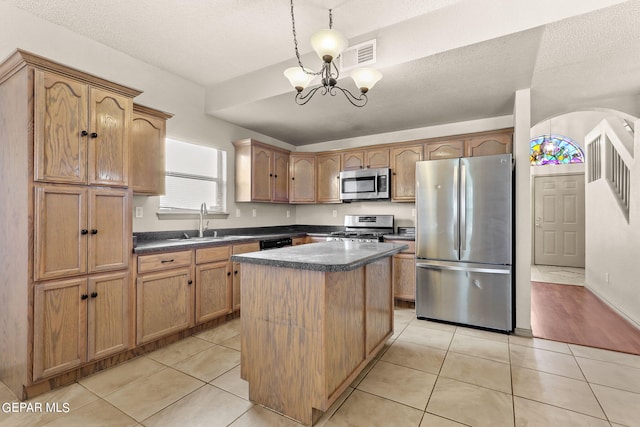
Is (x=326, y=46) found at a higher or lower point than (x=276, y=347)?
higher

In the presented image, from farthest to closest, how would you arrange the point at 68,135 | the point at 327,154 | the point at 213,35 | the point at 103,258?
the point at 327,154 → the point at 213,35 → the point at 103,258 → the point at 68,135

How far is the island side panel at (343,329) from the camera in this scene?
1.80 m

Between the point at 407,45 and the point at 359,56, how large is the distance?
405 mm

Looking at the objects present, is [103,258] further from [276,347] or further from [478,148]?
[478,148]

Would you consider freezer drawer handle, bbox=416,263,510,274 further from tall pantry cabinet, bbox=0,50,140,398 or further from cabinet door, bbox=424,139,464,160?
tall pantry cabinet, bbox=0,50,140,398

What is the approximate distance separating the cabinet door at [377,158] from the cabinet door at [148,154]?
8.97 ft

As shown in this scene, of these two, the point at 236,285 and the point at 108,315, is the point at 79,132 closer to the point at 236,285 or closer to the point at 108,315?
the point at 108,315

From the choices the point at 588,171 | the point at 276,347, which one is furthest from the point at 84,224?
the point at 588,171

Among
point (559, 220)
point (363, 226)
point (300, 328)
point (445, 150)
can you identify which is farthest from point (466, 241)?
point (559, 220)

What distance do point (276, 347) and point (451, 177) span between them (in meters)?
2.58

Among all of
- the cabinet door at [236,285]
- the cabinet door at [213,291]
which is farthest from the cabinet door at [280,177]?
the cabinet door at [213,291]

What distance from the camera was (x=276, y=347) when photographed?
189cm

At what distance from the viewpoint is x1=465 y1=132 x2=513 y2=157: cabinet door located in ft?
12.4

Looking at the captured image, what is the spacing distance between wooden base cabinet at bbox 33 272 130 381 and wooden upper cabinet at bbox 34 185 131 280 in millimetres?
100
